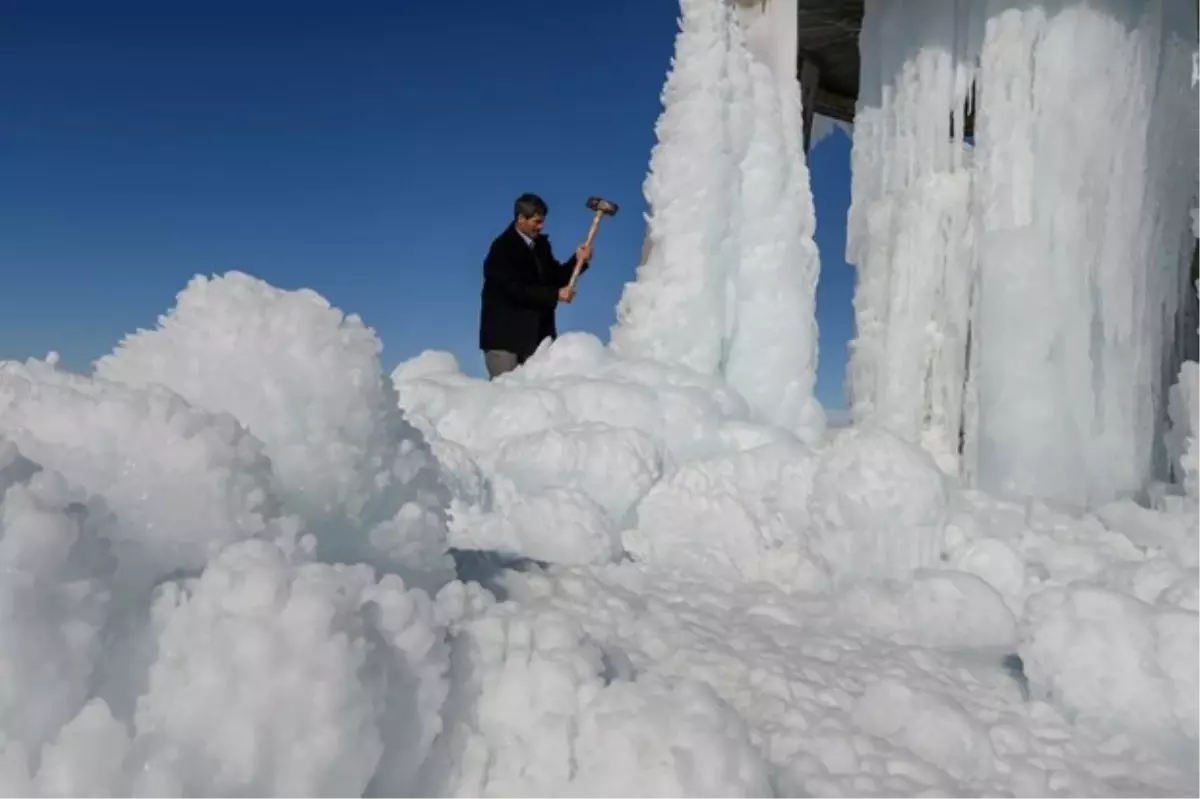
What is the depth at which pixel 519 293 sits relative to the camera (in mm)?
5176

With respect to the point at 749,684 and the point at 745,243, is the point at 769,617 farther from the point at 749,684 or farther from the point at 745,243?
the point at 745,243

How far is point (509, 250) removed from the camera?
17.0 feet

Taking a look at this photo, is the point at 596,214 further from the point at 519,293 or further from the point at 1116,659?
the point at 1116,659

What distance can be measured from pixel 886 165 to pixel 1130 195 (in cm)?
114

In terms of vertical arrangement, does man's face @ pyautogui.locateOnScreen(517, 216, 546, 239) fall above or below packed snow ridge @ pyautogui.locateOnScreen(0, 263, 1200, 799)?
above

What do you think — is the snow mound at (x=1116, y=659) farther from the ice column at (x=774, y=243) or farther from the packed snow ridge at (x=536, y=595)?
the ice column at (x=774, y=243)

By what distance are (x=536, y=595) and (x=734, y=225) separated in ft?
10.2

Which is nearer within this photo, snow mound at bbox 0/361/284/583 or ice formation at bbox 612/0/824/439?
snow mound at bbox 0/361/284/583

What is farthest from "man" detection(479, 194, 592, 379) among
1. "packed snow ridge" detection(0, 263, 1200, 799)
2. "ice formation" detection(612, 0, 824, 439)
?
"packed snow ridge" detection(0, 263, 1200, 799)

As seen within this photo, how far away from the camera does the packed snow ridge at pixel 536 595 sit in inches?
45.2

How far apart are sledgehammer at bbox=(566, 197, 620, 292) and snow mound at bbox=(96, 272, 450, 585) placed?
355cm

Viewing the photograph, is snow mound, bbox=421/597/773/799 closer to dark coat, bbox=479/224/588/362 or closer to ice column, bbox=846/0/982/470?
ice column, bbox=846/0/982/470

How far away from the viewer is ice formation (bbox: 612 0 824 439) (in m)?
4.85

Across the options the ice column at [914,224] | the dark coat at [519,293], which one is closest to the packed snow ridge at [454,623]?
the ice column at [914,224]
